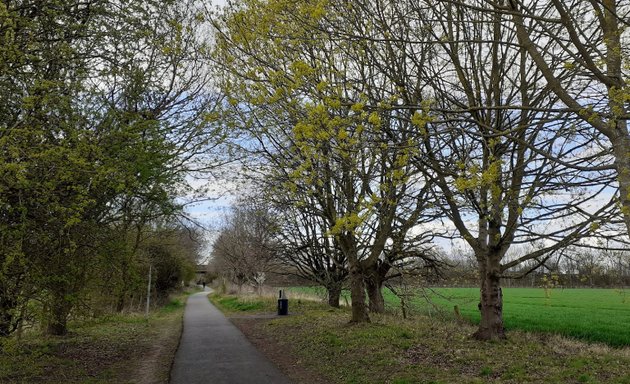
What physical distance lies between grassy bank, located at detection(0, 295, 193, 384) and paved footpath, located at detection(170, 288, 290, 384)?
0.34m

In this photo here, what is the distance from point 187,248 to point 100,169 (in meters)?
31.0

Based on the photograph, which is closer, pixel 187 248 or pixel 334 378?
pixel 334 378

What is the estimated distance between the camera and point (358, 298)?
1287 centimetres

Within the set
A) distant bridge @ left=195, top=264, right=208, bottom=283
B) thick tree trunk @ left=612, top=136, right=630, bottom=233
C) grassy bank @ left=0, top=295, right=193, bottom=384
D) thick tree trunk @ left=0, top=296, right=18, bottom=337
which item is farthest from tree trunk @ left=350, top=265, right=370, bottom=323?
distant bridge @ left=195, top=264, right=208, bottom=283

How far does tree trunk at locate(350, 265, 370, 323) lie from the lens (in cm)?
1270

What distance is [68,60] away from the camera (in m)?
7.10

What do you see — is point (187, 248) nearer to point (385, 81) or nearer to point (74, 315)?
point (74, 315)

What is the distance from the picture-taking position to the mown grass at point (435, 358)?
6.94m

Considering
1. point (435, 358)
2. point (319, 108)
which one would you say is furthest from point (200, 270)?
point (319, 108)

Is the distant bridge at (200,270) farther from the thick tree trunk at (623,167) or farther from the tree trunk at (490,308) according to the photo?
the thick tree trunk at (623,167)

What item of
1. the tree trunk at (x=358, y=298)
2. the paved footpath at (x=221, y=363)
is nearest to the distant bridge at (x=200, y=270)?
the paved footpath at (x=221, y=363)

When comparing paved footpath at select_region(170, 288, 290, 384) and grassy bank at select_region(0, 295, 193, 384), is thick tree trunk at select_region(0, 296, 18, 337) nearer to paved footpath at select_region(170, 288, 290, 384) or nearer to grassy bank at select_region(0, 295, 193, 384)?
grassy bank at select_region(0, 295, 193, 384)

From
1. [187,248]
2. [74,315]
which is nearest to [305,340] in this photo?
[74,315]

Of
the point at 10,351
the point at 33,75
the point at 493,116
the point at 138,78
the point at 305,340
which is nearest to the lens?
the point at 10,351
